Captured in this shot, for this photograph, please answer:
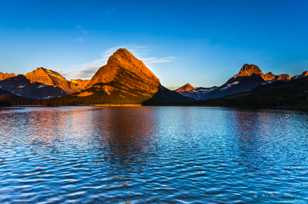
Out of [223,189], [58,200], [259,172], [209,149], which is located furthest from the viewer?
[209,149]

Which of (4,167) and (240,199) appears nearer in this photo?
(240,199)

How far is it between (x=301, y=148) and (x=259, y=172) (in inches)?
936

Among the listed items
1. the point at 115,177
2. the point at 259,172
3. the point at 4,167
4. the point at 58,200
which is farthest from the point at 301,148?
the point at 4,167

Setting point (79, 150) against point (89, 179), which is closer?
point (89, 179)

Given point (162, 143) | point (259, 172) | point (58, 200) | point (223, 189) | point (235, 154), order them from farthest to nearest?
point (162, 143) < point (235, 154) < point (259, 172) < point (223, 189) < point (58, 200)

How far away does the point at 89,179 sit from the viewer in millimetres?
35188

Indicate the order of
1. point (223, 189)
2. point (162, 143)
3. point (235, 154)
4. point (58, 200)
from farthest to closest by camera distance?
point (162, 143)
point (235, 154)
point (223, 189)
point (58, 200)

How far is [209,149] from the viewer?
57094mm

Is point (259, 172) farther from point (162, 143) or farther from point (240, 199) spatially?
point (162, 143)

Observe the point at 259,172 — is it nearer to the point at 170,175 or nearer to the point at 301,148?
the point at 170,175

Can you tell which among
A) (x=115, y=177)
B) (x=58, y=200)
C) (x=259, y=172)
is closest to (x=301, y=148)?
(x=259, y=172)

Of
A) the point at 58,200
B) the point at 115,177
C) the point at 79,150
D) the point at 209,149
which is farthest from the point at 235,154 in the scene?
the point at 58,200

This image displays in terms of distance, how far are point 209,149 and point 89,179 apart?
2846cm

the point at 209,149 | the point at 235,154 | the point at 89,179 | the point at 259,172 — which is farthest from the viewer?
the point at 209,149
